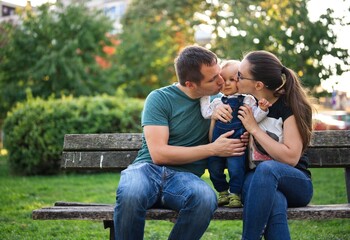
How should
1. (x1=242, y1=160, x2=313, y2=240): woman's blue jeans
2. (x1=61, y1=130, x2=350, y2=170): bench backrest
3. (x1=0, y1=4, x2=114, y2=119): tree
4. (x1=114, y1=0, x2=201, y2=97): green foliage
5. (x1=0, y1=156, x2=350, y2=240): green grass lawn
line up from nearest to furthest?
(x1=242, y1=160, x2=313, y2=240): woman's blue jeans
(x1=61, y1=130, x2=350, y2=170): bench backrest
(x1=0, y1=156, x2=350, y2=240): green grass lawn
(x1=0, y1=4, x2=114, y2=119): tree
(x1=114, y1=0, x2=201, y2=97): green foliage

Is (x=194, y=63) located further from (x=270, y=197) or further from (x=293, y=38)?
(x=293, y=38)

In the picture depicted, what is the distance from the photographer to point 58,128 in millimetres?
10734

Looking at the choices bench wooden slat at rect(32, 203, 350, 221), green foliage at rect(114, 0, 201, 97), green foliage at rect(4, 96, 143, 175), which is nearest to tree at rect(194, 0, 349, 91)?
green foliage at rect(4, 96, 143, 175)

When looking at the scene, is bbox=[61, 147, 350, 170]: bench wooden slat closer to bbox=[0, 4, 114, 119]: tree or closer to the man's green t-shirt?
the man's green t-shirt

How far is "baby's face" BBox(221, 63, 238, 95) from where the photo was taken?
152 inches

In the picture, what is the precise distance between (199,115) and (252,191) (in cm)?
76

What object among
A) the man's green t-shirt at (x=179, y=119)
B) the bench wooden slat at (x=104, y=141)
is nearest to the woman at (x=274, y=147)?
the man's green t-shirt at (x=179, y=119)

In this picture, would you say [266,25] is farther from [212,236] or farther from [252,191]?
[252,191]

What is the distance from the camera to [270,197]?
339cm

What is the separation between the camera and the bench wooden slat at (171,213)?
138 inches

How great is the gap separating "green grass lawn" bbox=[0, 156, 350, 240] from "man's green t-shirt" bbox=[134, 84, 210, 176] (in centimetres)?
159

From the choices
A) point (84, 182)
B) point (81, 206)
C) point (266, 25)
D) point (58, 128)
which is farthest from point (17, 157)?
point (81, 206)

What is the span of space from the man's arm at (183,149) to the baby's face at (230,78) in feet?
1.03

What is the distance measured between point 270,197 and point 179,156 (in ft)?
2.23
